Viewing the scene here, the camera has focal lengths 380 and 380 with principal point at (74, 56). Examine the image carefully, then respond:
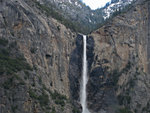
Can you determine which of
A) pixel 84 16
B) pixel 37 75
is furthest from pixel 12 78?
pixel 84 16

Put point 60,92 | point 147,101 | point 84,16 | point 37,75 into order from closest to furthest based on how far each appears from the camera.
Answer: point 37,75, point 60,92, point 147,101, point 84,16

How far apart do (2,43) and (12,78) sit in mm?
8387

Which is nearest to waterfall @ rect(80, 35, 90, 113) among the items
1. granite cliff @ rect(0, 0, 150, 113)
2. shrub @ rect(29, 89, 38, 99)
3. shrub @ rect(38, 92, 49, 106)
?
granite cliff @ rect(0, 0, 150, 113)

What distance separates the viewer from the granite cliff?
5531cm

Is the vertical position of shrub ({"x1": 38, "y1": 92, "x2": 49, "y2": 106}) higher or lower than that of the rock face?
lower

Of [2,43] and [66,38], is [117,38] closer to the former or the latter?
[66,38]

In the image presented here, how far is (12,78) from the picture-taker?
53344mm

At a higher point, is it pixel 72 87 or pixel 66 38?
pixel 66 38

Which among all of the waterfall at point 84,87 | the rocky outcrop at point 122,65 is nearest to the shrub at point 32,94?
the waterfall at point 84,87

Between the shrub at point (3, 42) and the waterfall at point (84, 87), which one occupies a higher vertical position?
the shrub at point (3, 42)

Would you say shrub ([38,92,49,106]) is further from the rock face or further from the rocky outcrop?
the rocky outcrop

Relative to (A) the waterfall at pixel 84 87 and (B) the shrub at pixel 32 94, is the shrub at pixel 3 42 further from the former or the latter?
(A) the waterfall at pixel 84 87

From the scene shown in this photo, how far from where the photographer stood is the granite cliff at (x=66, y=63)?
181 feet

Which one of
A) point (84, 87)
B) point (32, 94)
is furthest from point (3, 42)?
point (84, 87)
